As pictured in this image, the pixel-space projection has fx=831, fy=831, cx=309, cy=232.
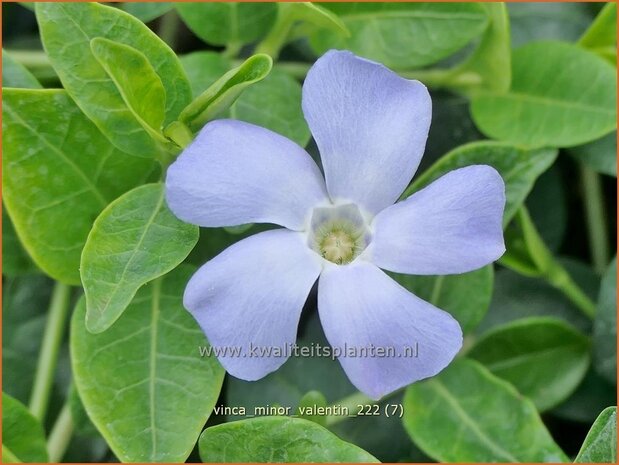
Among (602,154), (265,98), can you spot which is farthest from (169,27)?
(602,154)

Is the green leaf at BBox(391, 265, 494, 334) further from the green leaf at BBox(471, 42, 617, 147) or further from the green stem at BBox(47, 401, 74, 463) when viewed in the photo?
the green stem at BBox(47, 401, 74, 463)

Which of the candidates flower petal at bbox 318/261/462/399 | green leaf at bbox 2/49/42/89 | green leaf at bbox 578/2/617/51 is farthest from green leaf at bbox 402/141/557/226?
green leaf at bbox 2/49/42/89

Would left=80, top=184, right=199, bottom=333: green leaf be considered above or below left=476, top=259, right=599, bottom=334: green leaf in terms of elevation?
above

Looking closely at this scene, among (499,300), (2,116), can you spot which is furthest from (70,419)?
(499,300)

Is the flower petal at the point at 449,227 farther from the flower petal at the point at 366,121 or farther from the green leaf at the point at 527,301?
the green leaf at the point at 527,301

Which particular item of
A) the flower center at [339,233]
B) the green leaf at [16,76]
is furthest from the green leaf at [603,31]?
the green leaf at [16,76]

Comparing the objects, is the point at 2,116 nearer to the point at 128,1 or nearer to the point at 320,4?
the point at 128,1
